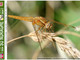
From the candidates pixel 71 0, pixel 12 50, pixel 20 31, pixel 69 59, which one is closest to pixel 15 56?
pixel 12 50

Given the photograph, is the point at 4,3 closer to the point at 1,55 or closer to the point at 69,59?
the point at 1,55

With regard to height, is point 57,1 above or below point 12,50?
above

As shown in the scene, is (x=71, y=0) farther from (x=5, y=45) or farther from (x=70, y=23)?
(x=5, y=45)

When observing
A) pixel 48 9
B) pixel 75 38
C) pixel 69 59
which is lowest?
pixel 69 59

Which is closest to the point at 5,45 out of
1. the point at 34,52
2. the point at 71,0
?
the point at 34,52

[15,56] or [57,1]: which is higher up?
[57,1]

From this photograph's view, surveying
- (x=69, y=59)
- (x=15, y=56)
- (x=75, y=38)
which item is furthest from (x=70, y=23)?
(x=15, y=56)
